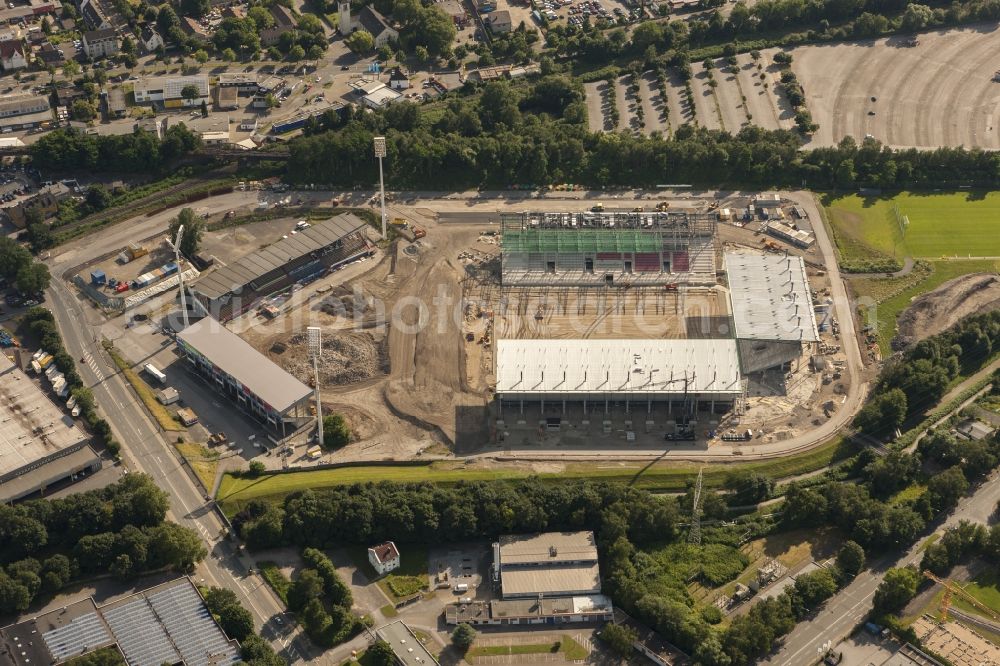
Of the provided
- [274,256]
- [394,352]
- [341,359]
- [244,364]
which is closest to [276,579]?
[244,364]

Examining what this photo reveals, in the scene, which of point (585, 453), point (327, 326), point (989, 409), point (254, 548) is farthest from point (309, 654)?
point (989, 409)

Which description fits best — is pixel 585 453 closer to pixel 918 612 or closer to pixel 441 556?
pixel 441 556

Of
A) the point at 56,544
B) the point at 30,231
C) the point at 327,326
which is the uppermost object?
the point at 30,231

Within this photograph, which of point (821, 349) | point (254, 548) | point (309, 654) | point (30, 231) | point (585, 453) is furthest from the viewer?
point (30, 231)

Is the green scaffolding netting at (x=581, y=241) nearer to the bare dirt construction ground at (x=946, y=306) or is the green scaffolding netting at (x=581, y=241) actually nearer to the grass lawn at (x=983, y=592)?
the bare dirt construction ground at (x=946, y=306)

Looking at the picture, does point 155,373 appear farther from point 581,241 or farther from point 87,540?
point 581,241

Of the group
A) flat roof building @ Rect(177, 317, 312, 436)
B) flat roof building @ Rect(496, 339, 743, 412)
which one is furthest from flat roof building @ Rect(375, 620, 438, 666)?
flat roof building @ Rect(496, 339, 743, 412)

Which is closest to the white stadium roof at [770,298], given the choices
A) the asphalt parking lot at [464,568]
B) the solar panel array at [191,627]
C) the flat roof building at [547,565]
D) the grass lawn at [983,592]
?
the grass lawn at [983,592]
